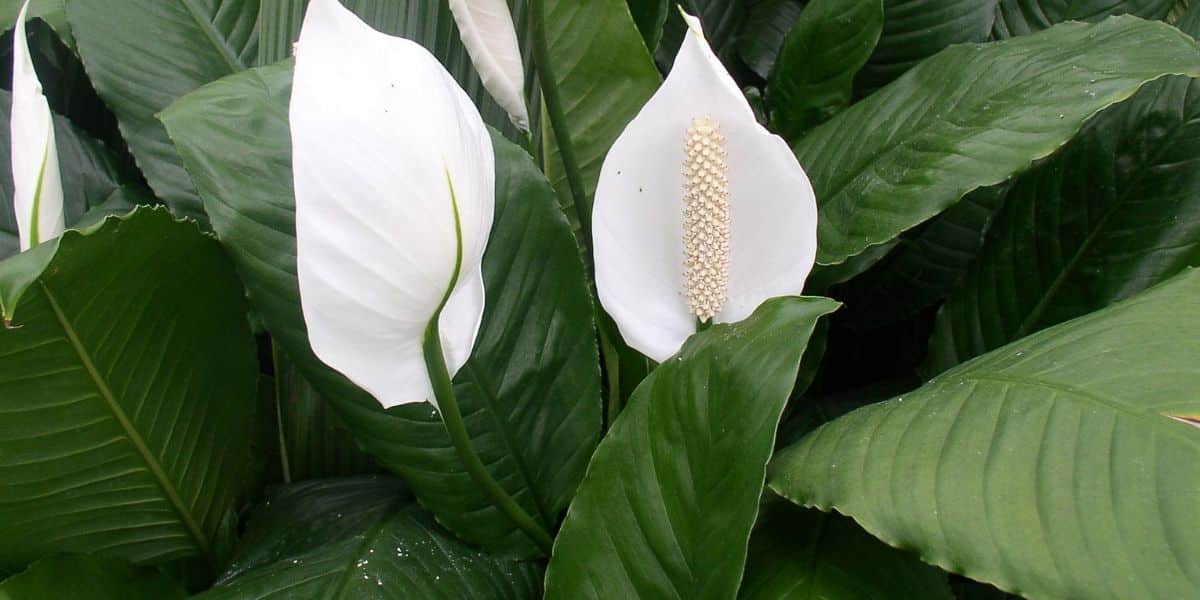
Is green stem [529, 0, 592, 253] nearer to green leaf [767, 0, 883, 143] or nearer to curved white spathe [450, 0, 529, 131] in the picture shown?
curved white spathe [450, 0, 529, 131]

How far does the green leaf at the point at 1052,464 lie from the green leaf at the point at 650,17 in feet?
1.22

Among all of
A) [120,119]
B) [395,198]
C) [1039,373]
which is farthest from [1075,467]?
[120,119]

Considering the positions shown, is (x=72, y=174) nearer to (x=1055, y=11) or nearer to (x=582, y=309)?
(x=582, y=309)

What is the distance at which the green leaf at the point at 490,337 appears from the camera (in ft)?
1.82

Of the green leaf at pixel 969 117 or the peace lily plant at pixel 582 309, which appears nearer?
the peace lily plant at pixel 582 309

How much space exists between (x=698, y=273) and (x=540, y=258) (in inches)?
4.5

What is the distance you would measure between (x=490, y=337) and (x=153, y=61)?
1.16 ft

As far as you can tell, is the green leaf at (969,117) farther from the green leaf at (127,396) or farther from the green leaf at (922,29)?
the green leaf at (127,396)

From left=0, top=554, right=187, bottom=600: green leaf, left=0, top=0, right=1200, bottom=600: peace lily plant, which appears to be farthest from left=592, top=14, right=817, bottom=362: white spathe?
left=0, top=554, right=187, bottom=600: green leaf

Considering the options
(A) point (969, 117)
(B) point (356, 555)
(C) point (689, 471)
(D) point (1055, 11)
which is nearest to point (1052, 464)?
(C) point (689, 471)

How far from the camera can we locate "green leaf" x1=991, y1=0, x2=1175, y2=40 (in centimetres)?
83

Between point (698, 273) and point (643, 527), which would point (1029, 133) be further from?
point (643, 527)

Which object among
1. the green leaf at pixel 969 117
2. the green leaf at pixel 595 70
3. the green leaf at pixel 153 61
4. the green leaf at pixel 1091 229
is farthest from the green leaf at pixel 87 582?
the green leaf at pixel 1091 229

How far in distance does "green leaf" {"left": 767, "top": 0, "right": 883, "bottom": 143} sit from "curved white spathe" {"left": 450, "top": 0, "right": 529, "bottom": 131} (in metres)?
0.30
